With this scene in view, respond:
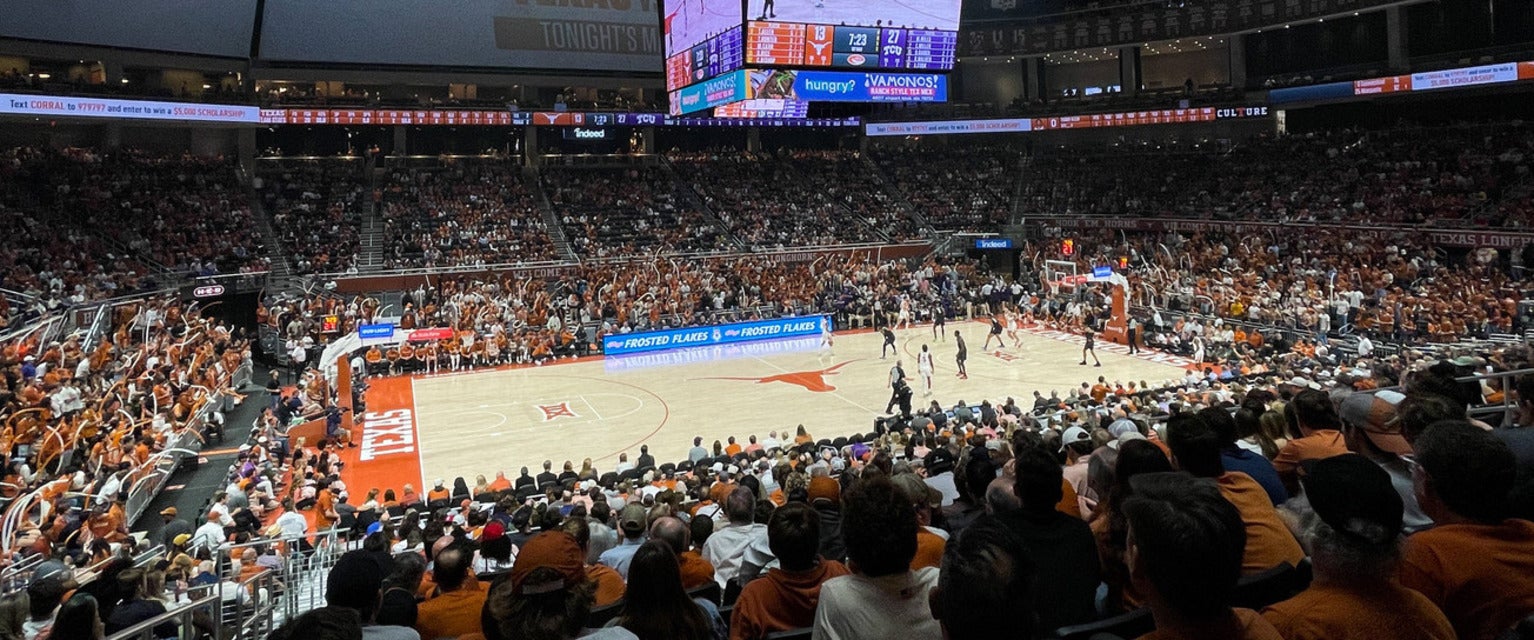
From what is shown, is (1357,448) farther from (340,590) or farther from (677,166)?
(677,166)

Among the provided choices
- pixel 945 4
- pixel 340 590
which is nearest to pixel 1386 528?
pixel 340 590

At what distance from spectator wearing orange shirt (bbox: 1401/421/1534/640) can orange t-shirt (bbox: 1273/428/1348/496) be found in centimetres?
187

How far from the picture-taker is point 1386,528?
2.58 metres

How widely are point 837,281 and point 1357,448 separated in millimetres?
31256

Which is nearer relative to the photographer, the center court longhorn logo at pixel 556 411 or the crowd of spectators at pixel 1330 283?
the center court longhorn logo at pixel 556 411

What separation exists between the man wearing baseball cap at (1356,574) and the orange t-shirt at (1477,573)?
34cm

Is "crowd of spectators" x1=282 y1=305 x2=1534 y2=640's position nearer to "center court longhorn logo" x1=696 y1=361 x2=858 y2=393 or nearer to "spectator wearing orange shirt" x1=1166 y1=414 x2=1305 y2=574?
"spectator wearing orange shirt" x1=1166 y1=414 x2=1305 y2=574

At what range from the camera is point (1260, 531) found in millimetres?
3637

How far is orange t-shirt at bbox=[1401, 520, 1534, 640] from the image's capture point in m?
2.78

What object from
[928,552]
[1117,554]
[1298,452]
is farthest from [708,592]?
[1298,452]

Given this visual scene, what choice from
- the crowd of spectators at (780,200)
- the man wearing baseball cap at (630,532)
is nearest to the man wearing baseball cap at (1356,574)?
the man wearing baseball cap at (630,532)

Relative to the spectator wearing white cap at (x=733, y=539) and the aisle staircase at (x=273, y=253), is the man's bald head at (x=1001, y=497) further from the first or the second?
the aisle staircase at (x=273, y=253)

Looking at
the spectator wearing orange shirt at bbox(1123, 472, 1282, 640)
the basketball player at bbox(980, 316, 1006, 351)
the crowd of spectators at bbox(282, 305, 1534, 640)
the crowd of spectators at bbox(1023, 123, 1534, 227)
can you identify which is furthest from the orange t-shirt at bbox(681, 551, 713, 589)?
the crowd of spectators at bbox(1023, 123, 1534, 227)

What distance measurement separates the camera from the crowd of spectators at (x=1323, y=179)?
32.0 meters
